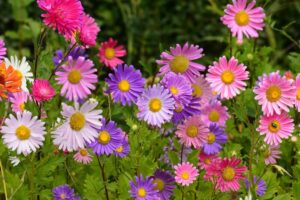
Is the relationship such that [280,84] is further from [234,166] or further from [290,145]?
[290,145]

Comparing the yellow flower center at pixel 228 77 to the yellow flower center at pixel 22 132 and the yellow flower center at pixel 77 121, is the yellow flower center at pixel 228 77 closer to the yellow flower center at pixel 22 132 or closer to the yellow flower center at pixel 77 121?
the yellow flower center at pixel 77 121

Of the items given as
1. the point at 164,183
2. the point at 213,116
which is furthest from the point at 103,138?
the point at 213,116

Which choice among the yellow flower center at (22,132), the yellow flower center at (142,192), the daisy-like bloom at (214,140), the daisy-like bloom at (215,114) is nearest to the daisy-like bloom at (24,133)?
the yellow flower center at (22,132)

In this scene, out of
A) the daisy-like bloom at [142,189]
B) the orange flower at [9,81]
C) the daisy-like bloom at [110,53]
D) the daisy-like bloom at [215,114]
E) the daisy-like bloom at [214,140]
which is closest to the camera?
the orange flower at [9,81]

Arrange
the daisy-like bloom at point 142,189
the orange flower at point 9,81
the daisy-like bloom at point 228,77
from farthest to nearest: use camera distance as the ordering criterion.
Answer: the daisy-like bloom at point 228,77 < the daisy-like bloom at point 142,189 < the orange flower at point 9,81

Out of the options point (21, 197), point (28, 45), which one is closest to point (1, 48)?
point (21, 197)

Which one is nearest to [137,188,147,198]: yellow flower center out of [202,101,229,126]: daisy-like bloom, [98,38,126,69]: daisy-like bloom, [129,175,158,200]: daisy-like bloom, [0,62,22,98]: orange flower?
[129,175,158,200]: daisy-like bloom

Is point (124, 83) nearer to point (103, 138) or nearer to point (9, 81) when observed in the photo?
point (103, 138)
